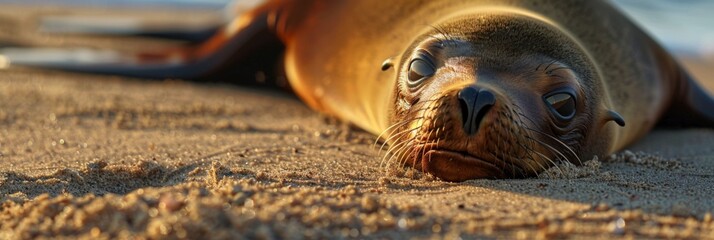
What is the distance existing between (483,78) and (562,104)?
1.12ft

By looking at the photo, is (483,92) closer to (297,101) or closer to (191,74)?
(297,101)

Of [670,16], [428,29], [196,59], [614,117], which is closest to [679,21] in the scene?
[670,16]

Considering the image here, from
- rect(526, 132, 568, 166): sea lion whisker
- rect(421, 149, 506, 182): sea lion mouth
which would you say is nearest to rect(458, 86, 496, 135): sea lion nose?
rect(421, 149, 506, 182): sea lion mouth

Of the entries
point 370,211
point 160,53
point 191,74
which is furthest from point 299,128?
point 160,53

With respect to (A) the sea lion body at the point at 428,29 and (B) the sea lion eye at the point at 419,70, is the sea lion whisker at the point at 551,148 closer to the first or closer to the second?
(A) the sea lion body at the point at 428,29

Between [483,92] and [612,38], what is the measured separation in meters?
1.84

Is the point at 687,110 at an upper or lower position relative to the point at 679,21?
lower

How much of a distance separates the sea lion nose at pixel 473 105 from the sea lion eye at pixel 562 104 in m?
0.45

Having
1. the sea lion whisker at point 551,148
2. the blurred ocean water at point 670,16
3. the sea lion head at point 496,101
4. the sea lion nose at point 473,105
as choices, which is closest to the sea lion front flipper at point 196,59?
the sea lion head at point 496,101

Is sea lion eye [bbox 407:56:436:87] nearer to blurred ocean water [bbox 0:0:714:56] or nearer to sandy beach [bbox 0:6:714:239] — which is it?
sandy beach [bbox 0:6:714:239]

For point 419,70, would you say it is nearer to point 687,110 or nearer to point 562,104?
point 562,104

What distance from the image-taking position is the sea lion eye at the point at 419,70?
12.3 ft

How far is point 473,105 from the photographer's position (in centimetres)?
323

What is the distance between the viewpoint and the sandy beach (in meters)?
2.61
